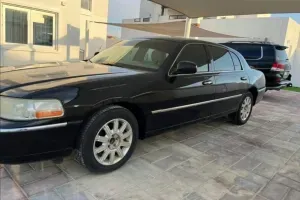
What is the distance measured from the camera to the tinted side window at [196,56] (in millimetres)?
3432

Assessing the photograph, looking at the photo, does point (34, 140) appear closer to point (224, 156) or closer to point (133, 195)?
point (133, 195)

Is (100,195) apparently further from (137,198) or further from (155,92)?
(155,92)

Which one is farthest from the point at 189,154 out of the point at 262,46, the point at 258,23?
the point at 258,23

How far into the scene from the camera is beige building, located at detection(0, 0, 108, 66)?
7.25 meters

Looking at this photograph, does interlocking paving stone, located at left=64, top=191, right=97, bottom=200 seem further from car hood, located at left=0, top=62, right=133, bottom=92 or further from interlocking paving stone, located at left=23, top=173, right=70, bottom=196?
car hood, located at left=0, top=62, right=133, bottom=92

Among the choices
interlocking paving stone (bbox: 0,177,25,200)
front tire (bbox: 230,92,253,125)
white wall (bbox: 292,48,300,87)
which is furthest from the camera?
white wall (bbox: 292,48,300,87)

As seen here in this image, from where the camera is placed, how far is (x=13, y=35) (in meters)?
7.46

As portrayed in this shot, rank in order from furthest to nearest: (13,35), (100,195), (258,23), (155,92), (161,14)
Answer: (161,14) → (258,23) → (13,35) → (155,92) → (100,195)

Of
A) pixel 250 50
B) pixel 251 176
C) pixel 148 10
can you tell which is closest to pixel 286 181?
pixel 251 176

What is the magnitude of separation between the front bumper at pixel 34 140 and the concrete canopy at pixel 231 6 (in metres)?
5.76

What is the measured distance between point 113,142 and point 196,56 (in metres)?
1.81

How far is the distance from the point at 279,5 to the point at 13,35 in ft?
24.6

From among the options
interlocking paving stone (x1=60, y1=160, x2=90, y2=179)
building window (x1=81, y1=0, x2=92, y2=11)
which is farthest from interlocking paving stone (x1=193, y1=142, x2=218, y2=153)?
building window (x1=81, y1=0, x2=92, y2=11)

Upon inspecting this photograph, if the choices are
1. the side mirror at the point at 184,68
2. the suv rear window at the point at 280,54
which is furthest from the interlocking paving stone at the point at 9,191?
the suv rear window at the point at 280,54
